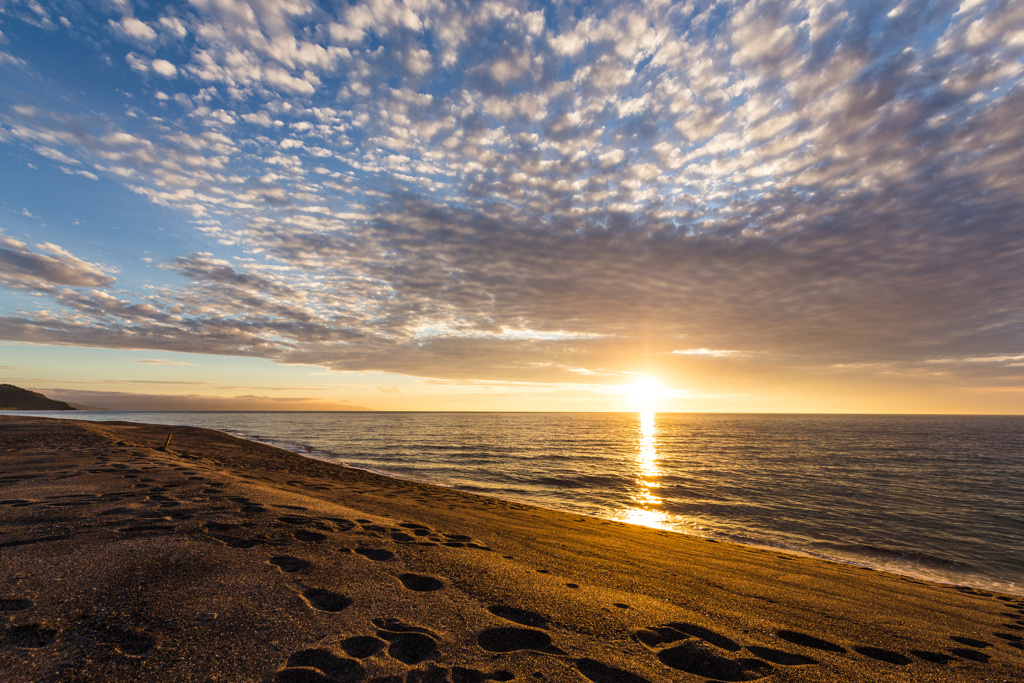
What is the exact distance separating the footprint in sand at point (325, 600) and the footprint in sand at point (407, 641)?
54cm

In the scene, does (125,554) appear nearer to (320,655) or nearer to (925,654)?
(320,655)

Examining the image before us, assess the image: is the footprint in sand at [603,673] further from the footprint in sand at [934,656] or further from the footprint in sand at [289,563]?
the footprint in sand at [934,656]

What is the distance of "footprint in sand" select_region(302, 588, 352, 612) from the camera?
439 centimetres

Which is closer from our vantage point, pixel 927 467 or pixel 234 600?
pixel 234 600

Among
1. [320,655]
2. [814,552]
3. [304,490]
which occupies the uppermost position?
[320,655]

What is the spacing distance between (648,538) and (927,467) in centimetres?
3867

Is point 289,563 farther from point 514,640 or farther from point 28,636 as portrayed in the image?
point 514,640

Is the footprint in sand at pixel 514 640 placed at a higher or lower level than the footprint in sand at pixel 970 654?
higher

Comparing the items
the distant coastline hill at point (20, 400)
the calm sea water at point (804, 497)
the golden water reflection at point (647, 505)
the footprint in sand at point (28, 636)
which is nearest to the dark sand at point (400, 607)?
the footprint in sand at point (28, 636)

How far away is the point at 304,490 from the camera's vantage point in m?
12.7

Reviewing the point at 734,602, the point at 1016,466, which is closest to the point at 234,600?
the point at 734,602

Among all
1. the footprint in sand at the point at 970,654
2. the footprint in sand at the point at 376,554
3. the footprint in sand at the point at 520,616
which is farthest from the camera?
the footprint in sand at the point at 376,554

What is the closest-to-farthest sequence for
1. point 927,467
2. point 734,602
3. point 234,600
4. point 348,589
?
point 234,600 < point 348,589 < point 734,602 < point 927,467

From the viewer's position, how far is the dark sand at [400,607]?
3.45 meters
